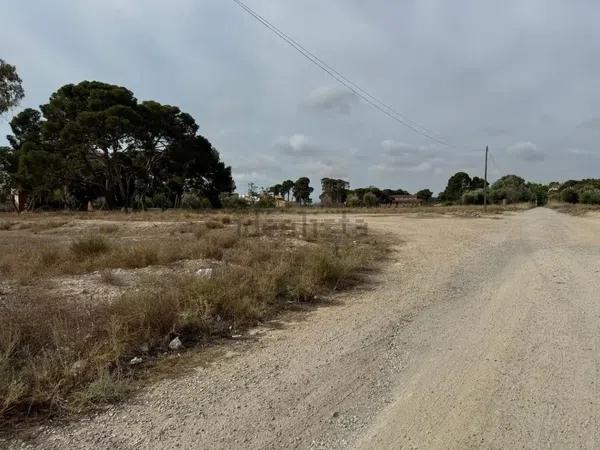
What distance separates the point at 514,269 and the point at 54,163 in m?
46.6

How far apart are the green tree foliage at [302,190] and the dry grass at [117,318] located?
11153 centimetres

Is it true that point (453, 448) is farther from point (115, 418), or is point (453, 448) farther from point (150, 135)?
point (150, 135)

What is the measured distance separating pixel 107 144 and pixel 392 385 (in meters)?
47.3

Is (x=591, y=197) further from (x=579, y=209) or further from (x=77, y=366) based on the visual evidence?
(x=77, y=366)

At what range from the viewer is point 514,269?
951 cm

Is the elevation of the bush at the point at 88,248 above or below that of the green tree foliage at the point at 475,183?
below

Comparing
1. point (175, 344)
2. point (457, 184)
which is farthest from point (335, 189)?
point (175, 344)

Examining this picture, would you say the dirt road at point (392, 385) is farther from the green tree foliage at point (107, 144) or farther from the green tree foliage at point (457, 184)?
the green tree foliage at point (457, 184)

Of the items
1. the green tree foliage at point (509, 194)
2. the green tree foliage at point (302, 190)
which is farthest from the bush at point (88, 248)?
the green tree foliage at point (302, 190)

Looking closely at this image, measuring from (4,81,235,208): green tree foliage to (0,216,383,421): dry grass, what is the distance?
38.0 m

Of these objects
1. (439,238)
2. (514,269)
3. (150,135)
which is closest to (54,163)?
(150,135)

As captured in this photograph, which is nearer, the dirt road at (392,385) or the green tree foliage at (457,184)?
the dirt road at (392,385)

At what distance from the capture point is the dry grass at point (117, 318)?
350 centimetres

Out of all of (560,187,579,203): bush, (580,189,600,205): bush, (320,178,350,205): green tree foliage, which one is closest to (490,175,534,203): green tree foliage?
(560,187,579,203): bush
